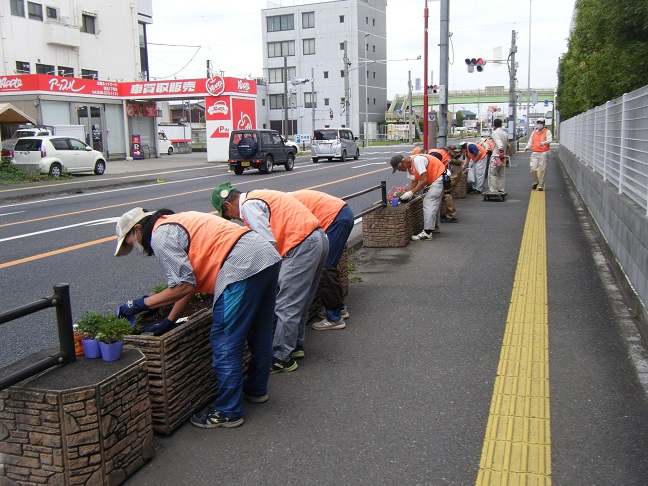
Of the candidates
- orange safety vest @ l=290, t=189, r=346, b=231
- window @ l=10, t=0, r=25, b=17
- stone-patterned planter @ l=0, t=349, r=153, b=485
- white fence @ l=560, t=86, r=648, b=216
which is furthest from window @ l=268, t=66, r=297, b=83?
stone-patterned planter @ l=0, t=349, r=153, b=485

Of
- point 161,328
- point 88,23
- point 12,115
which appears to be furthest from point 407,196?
point 88,23

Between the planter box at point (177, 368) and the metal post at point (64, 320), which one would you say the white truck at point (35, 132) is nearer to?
the planter box at point (177, 368)

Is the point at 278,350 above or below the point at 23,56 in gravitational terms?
below

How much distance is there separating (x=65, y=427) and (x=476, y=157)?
1376 cm

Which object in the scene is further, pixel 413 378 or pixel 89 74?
pixel 89 74

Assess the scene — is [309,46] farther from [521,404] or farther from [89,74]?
[521,404]

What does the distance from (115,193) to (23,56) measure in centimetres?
2221

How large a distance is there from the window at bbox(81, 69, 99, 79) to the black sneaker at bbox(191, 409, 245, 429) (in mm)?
41732

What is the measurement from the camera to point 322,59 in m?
77.4

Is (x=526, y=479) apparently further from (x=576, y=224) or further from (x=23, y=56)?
(x=23, y=56)

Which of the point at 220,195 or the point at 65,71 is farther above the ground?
the point at 65,71

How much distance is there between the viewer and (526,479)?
10.9ft

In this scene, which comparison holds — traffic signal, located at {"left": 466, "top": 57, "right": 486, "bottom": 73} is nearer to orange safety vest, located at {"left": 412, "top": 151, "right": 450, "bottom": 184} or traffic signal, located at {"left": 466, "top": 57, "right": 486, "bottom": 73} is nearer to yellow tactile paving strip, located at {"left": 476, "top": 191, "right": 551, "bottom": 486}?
orange safety vest, located at {"left": 412, "top": 151, "right": 450, "bottom": 184}

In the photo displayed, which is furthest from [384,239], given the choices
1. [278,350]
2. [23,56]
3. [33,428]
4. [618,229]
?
[23,56]
